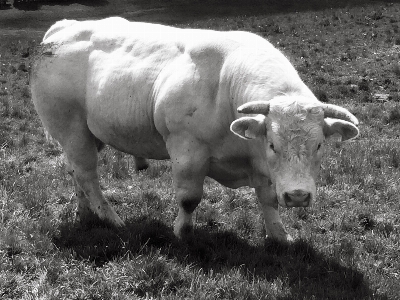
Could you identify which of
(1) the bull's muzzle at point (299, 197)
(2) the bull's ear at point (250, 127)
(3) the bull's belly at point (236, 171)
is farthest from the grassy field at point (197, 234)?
(2) the bull's ear at point (250, 127)

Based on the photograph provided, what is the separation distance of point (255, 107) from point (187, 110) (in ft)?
3.39

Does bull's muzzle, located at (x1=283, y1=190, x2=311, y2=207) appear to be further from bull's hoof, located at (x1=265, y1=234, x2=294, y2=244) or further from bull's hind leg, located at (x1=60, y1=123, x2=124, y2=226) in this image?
bull's hind leg, located at (x1=60, y1=123, x2=124, y2=226)

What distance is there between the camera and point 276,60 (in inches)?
229

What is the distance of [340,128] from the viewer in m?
5.18

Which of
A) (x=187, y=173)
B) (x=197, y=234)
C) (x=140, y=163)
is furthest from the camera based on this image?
(x=140, y=163)

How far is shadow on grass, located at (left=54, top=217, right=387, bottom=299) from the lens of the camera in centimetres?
514

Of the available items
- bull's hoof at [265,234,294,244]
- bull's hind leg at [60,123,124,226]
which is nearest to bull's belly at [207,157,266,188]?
bull's hoof at [265,234,294,244]

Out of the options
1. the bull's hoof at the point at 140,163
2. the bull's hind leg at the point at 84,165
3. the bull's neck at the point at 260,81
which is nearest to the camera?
the bull's neck at the point at 260,81

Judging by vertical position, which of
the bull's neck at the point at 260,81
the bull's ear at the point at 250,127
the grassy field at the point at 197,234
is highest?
the bull's neck at the point at 260,81

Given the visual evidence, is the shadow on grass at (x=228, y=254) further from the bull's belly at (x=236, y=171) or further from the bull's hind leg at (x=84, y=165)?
the bull's belly at (x=236, y=171)

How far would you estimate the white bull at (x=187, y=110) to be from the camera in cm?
507

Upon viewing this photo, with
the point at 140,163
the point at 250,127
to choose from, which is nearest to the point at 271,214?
the point at 250,127

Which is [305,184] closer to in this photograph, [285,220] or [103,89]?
[285,220]

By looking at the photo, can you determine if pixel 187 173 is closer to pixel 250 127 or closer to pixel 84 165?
pixel 250 127
